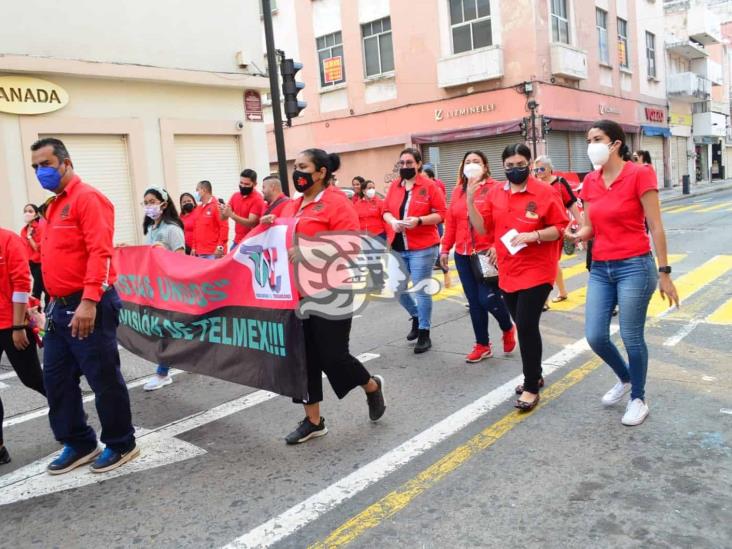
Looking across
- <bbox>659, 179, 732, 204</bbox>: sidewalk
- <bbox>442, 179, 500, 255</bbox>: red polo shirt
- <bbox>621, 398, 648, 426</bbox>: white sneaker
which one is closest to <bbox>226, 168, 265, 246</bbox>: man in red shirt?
<bbox>442, 179, 500, 255</bbox>: red polo shirt

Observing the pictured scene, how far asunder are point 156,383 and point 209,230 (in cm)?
334

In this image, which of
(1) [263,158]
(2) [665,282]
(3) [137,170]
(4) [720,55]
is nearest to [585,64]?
(1) [263,158]

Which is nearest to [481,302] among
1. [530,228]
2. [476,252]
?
[476,252]

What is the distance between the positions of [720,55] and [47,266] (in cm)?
5620

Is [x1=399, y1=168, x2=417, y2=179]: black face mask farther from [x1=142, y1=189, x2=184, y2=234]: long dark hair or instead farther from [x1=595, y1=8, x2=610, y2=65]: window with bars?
[x1=595, y1=8, x2=610, y2=65]: window with bars

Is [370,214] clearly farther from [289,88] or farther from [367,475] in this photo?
[367,475]

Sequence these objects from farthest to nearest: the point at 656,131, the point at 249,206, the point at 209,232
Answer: the point at 656,131 < the point at 209,232 < the point at 249,206

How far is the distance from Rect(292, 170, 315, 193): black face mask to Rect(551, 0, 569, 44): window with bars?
22.5m

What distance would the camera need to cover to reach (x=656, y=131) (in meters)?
33.6

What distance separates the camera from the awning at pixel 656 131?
3247cm

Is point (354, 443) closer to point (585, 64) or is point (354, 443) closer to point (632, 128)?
point (585, 64)

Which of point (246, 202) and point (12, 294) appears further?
point (246, 202)

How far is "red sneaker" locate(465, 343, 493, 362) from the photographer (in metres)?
6.12

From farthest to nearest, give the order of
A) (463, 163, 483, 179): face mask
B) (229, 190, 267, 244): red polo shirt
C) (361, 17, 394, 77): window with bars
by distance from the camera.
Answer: (361, 17, 394, 77): window with bars, (229, 190, 267, 244): red polo shirt, (463, 163, 483, 179): face mask
